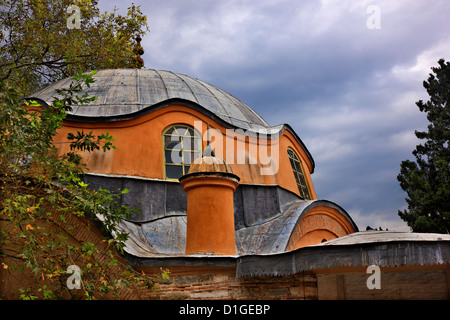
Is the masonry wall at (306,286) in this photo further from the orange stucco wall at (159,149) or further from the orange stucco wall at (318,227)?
the orange stucco wall at (159,149)

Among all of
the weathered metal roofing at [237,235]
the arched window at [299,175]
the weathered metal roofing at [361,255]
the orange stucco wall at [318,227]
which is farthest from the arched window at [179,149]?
the weathered metal roofing at [361,255]

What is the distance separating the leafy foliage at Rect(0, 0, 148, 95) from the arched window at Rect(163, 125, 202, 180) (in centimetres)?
583

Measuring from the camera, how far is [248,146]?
29.7 feet

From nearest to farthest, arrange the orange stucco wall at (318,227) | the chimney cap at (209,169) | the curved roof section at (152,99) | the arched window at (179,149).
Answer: the chimney cap at (209,169)
the orange stucco wall at (318,227)
the arched window at (179,149)
the curved roof section at (152,99)

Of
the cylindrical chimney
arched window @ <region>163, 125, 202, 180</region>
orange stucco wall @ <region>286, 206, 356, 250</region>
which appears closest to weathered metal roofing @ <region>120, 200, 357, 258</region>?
orange stucco wall @ <region>286, 206, 356, 250</region>

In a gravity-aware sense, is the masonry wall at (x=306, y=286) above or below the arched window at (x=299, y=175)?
below

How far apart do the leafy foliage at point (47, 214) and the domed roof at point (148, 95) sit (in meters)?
2.92

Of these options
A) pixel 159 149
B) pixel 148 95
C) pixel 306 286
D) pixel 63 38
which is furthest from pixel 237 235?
pixel 63 38

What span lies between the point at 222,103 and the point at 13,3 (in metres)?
7.86

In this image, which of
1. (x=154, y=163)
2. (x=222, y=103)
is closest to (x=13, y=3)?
(x=222, y=103)

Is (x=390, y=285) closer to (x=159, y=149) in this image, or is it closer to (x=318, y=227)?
(x=318, y=227)

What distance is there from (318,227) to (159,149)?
3.22 m

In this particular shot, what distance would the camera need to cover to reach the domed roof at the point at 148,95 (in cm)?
886
